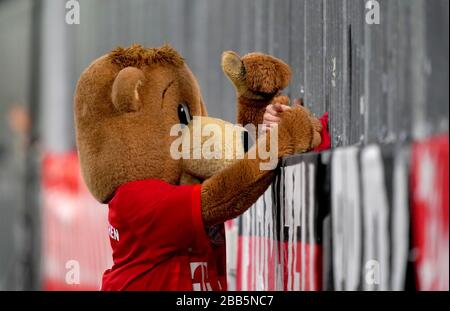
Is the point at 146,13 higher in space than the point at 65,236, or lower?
A: higher

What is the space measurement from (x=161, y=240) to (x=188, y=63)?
5.24ft

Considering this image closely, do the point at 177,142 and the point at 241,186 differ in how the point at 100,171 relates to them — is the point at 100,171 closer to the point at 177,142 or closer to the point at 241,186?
the point at 177,142

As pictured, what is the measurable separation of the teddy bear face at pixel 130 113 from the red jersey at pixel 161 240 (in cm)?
Answer: 5

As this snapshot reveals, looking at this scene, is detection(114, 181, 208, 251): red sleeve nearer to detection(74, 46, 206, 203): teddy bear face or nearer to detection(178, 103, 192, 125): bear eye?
detection(74, 46, 206, 203): teddy bear face

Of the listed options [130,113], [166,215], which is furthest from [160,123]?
[166,215]

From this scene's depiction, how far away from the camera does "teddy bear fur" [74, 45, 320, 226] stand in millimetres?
1855

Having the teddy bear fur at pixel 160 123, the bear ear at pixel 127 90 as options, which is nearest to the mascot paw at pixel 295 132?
the teddy bear fur at pixel 160 123

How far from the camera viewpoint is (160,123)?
A: 198cm

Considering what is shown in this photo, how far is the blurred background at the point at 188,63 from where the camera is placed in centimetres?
149

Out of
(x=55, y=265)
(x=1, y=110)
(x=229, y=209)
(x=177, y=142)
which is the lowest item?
(x=55, y=265)
